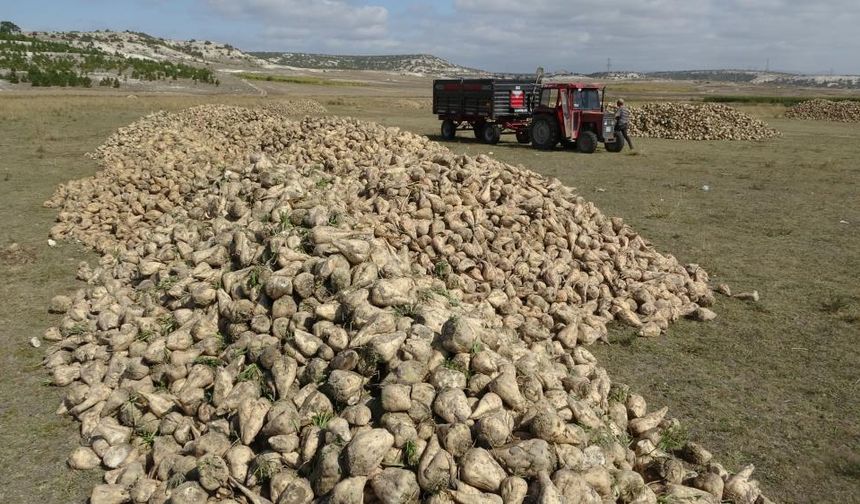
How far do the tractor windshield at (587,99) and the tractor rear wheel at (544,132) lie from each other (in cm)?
102

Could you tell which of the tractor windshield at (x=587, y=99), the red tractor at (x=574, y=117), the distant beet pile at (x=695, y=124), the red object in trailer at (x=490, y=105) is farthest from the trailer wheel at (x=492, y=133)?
the distant beet pile at (x=695, y=124)

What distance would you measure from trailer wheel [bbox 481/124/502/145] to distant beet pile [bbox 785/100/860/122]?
28.7 metres

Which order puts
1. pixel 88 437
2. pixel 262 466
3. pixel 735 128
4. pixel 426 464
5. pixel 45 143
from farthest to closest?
1. pixel 735 128
2. pixel 45 143
3. pixel 88 437
4. pixel 262 466
5. pixel 426 464

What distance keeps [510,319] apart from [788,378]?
283 centimetres

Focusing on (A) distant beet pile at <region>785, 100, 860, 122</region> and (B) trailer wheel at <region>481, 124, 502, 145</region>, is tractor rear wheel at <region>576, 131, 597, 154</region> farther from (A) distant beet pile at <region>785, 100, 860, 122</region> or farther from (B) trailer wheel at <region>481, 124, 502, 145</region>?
(A) distant beet pile at <region>785, 100, 860, 122</region>

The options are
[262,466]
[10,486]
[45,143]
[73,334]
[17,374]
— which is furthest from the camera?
[45,143]

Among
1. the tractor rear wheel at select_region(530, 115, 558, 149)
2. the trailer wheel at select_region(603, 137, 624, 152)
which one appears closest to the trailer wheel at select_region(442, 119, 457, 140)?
the tractor rear wheel at select_region(530, 115, 558, 149)

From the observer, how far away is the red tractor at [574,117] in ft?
68.9

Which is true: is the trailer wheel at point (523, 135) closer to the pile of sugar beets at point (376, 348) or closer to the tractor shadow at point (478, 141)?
the tractor shadow at point (478, 141)

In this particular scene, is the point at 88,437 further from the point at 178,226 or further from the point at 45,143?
the point at 45,143

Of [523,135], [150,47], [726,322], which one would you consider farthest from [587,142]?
[150,47]

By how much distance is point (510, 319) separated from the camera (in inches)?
251

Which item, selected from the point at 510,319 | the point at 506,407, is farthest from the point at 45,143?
the point at 506,407

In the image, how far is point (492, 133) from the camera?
2408 cm
